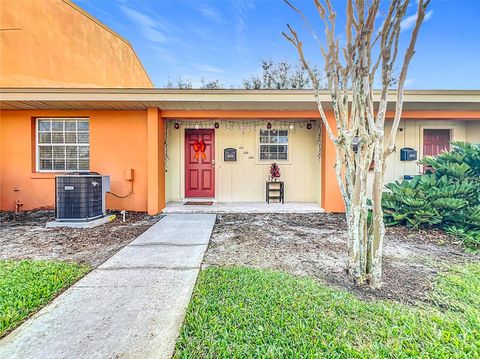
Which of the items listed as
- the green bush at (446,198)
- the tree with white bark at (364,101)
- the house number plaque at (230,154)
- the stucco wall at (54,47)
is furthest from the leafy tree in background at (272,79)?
the tree with white bark at (364,101)

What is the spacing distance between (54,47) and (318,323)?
10.6 metres

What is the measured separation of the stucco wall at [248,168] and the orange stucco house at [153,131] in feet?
0.10

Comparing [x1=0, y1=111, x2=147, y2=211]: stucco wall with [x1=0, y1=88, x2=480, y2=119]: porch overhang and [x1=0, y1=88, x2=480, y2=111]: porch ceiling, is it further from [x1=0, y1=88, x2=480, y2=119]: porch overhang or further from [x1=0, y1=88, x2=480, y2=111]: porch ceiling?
[x1=0, y1=88, x2=480, y2=111]: porch ceiling

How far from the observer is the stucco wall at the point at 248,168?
755cm

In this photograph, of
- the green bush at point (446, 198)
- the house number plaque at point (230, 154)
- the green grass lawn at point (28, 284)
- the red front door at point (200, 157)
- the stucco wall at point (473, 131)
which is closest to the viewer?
the green grass lawn at point (28, 284)

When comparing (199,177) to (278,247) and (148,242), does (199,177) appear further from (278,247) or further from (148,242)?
(278,247)

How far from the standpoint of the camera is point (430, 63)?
32.3 feet

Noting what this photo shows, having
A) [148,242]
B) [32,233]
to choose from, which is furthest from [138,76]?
[148,242]

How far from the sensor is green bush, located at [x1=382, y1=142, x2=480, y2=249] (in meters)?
4.38

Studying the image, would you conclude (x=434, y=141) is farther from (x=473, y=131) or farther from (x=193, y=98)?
(x=193, y=98)

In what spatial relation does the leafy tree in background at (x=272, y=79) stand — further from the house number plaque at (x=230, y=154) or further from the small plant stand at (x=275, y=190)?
the small plant stand at (x=275, y=190)

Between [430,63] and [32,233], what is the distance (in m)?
13.5

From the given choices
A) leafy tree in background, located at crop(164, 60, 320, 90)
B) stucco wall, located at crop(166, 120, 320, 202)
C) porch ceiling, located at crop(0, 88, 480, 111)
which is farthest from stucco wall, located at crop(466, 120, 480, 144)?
leafy tree in background, located at crop(164, 60, 320, 90)

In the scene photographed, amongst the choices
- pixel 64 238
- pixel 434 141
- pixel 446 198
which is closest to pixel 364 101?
pixel 446 198
